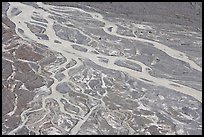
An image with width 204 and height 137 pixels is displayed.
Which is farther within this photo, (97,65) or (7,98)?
(97,65)

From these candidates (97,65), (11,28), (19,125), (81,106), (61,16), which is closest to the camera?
(19,125)

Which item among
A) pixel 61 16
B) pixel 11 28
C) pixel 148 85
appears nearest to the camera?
pixel 148 85

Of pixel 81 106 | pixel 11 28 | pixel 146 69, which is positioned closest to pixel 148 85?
pixel 146 69

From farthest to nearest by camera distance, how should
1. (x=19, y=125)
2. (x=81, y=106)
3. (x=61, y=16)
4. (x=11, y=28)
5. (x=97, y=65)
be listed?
(x=61, y=16) → (x=11, y=28) → (x=97, y=65) → (x=81, y=106) → (x=19, y=125)

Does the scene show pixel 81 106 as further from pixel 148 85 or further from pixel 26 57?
pixel 26 57

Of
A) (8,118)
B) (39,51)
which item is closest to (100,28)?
(39,51)

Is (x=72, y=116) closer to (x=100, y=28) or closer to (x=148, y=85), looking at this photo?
(x=148, y=85)
